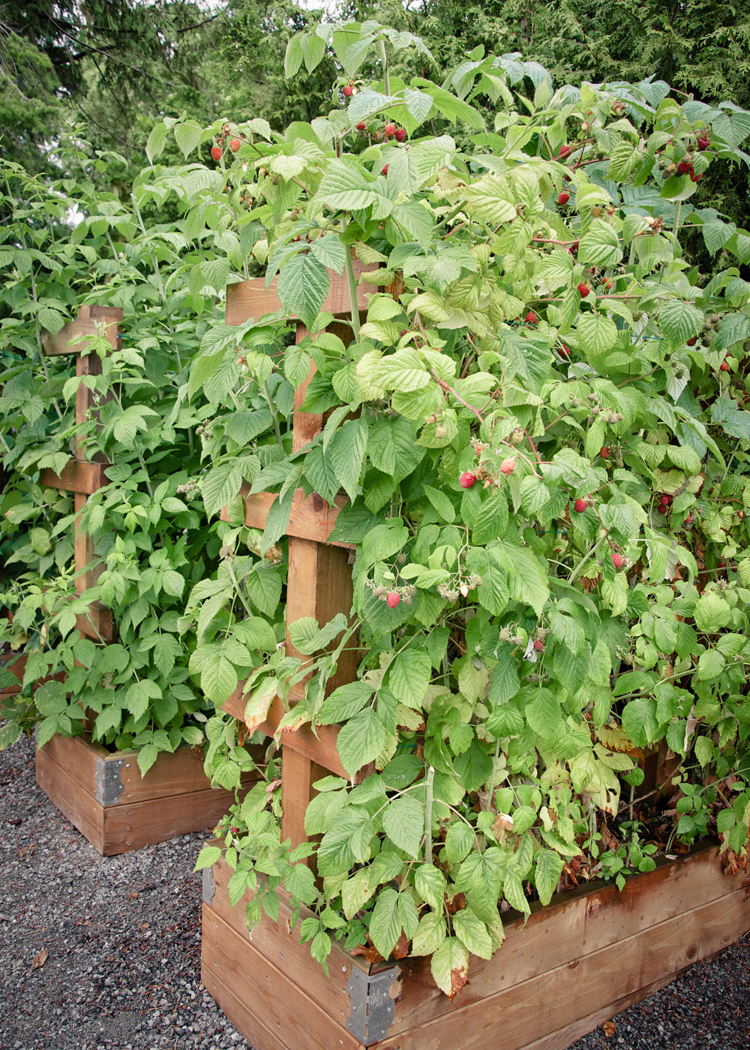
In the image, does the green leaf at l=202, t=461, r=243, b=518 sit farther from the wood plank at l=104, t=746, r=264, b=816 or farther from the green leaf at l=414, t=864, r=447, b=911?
the wood plank at l=104, t=746, r=264, b=816

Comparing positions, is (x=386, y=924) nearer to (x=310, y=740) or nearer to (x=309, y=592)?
(x=310, y=740)

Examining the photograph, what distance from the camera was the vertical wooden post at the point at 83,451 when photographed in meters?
2.65

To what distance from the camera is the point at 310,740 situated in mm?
1537

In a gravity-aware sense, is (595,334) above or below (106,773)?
above

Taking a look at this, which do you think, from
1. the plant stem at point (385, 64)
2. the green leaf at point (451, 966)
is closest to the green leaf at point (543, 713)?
the green leaf at point (451, 966)

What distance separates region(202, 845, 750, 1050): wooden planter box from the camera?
1.47 m

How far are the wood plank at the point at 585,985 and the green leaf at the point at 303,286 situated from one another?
130 centimetres

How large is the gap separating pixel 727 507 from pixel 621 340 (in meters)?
0.68

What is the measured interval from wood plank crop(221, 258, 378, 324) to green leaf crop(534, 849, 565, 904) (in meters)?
1.18

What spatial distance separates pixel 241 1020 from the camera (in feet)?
6.13

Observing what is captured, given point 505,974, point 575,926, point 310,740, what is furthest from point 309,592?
point 575,926

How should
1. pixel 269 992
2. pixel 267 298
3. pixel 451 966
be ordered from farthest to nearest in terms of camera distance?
pixel 269 992, pixel 267 298, pixel 451 966

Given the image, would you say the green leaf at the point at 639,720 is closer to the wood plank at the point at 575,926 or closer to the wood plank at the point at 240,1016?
the wood plank at the point at 575,926

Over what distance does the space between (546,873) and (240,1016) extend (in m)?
0.91
